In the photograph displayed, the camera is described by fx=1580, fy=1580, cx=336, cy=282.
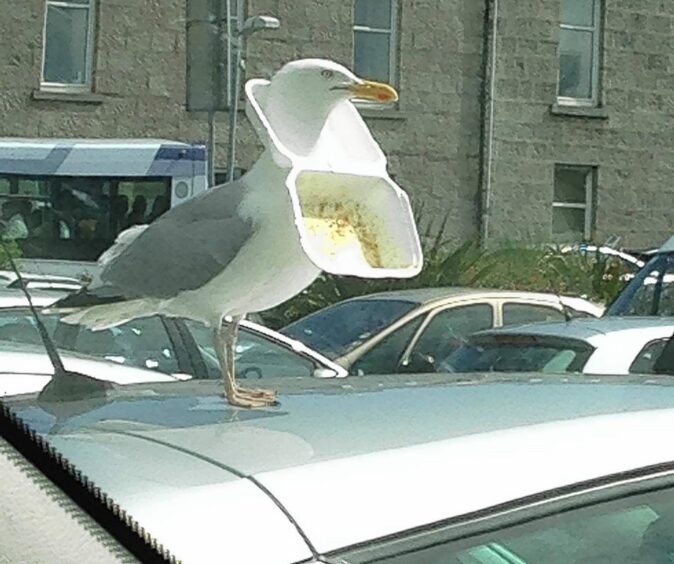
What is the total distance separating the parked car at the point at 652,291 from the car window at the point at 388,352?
3.67 ft

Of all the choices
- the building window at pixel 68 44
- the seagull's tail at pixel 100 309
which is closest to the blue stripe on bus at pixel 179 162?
the building window at pixel 68 44

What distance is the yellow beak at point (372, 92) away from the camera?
9.69ft

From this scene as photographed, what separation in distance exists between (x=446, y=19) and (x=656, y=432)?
21.0 meters

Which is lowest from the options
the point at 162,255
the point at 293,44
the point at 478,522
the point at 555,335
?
the point at 555,335

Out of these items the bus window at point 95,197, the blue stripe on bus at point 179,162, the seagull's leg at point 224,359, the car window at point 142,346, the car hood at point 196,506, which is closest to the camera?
the car hood at point 196,506

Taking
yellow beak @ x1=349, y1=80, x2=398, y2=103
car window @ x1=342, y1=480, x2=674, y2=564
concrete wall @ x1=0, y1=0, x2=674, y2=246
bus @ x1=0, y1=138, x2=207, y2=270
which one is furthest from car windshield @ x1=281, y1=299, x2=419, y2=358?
concrete wall @ x1=0, y1=0, x2=674, y2=246

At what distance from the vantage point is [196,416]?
223 centimetres

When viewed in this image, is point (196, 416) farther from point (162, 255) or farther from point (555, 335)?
point (555, 335)

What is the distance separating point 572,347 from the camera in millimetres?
6727

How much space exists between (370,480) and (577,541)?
11.1 inches

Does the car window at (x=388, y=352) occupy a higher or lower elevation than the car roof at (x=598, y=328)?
lower

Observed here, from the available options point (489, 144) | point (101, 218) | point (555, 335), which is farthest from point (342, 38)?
point (555, 335)

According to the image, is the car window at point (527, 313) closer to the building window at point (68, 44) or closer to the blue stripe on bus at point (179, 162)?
the blue stripe on bus at point (179, 162)

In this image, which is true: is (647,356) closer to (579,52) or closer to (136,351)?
(136,351)
